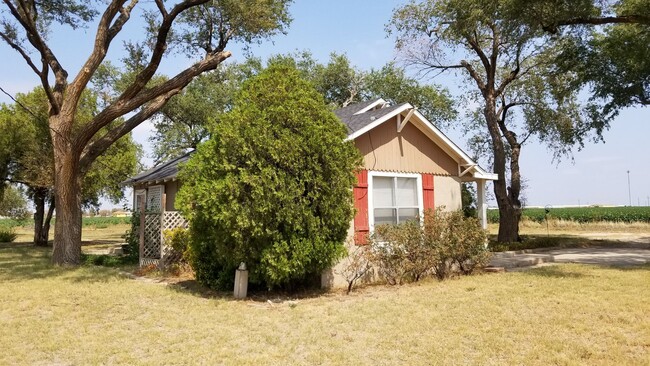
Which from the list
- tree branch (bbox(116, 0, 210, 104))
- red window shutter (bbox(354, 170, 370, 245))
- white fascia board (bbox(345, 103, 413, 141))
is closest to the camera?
white fascia board (bbox(345, 103, 413, 141))

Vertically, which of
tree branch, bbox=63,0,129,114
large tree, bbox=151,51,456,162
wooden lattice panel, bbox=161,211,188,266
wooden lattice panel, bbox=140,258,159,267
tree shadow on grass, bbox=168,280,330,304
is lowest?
tree shadow on grass, bbox=168,280,330,304

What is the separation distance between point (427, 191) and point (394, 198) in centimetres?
119

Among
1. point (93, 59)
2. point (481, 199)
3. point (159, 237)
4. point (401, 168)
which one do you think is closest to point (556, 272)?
point (481, 199)

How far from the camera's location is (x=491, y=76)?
67.1ft

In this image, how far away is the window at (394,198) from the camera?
10.8 meters

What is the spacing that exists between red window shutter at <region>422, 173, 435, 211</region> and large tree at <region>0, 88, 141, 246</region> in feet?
61.9

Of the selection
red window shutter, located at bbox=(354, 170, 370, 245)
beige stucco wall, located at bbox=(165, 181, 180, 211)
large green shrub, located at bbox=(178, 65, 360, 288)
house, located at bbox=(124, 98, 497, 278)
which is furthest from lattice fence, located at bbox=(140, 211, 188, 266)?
red window shutter, located at bbox=(354, 170, 370, 245)

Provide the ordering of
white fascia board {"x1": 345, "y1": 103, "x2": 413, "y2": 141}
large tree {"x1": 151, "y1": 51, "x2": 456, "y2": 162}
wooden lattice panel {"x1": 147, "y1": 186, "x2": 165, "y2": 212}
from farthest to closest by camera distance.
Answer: large tree {"x1": 151, "y1": 51, "x2": 456, "y2": 162} < wooden lattice panel {"x1": 147, "y1": 186, "x2": 165, "y2": 212} < white fascia board {"x1": 345, "y1": 103, "x2": 413, "y2": 141}

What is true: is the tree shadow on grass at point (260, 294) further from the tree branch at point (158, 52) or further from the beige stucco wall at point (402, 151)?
the tree branch at point (158, 52)

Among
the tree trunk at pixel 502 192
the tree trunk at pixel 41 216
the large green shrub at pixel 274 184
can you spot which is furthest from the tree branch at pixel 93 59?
the tree trunk at pixel 502 192

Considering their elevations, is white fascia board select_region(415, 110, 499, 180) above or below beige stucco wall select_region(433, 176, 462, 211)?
above

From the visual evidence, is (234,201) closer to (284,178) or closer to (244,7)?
(284,178)

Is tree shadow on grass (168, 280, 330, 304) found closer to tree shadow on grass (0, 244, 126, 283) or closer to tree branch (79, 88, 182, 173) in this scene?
tree shadow on grass (0, 244, 126, 283)

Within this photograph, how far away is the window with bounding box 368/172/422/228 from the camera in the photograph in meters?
10.8
